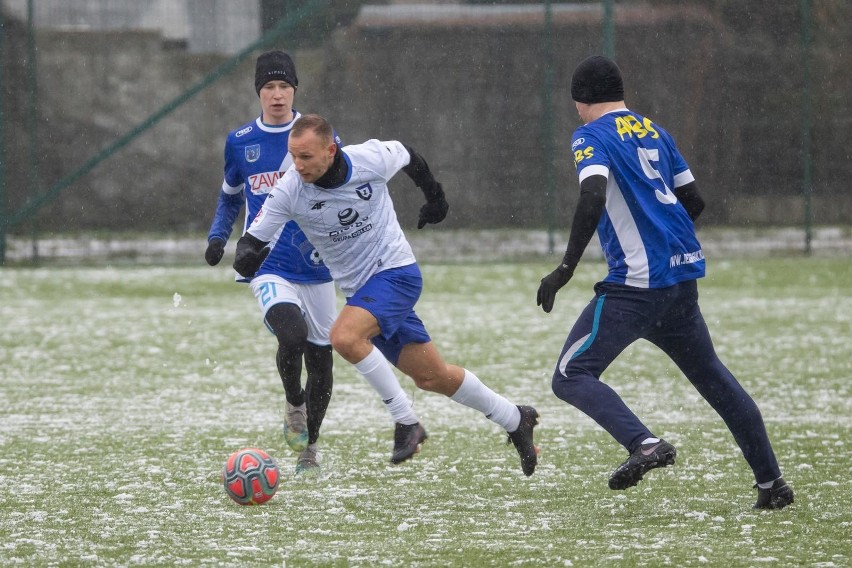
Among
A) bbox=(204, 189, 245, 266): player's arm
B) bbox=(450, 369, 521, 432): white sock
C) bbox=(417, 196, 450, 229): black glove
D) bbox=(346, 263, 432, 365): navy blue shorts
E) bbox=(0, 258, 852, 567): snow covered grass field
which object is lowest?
bbox=(0, 258, 852, 567): snow covered grass field

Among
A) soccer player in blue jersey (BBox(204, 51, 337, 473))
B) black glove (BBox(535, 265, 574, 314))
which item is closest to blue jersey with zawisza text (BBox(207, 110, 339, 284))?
soccer player in blue jersey (BBox(204, 51, 337, 473))

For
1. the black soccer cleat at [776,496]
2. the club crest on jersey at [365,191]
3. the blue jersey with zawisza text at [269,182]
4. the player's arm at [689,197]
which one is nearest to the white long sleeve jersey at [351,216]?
the club crest on jersey at [365,191]

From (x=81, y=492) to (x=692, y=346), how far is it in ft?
8.82

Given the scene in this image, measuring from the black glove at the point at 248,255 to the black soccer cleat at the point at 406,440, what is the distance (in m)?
1.00

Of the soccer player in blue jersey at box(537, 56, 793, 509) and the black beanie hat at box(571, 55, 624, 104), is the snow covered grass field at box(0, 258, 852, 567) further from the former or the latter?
the black beanie hat at box(571, 55, 624, 104)

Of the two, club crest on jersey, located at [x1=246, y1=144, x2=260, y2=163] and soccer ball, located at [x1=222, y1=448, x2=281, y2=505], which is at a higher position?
club crest on jersey, located at [x1=246, y1=144, x2=260, y2=163]

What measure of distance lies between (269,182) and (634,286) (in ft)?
7.74

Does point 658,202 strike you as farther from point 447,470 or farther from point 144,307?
point 144,307

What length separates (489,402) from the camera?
20.9 ft

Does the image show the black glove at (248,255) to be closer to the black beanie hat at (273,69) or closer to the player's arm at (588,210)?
the black beanie hat at (273,69)

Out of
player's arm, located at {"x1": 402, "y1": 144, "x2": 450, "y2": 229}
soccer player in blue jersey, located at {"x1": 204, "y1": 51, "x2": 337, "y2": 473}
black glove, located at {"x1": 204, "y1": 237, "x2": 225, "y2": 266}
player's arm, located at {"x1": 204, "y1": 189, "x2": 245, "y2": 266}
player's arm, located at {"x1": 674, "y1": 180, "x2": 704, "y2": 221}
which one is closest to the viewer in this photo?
player's arm, located at {"x1": 674, "y1": 180, "x2": 704, "y2": 221}

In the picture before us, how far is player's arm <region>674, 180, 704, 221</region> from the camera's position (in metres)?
5.86

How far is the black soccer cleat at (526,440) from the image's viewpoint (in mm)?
6242

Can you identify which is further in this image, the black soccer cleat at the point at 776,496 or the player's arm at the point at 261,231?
the player's arm at the point at 261,231
